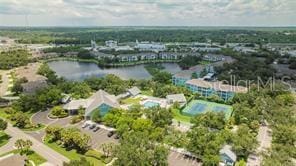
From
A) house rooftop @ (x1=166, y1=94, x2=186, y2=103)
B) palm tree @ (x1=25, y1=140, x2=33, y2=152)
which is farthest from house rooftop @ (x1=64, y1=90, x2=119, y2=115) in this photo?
palm tree @ (x1=25, y1=140, x2=33, y2=152)

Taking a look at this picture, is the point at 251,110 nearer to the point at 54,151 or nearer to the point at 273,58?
the point at 54,151

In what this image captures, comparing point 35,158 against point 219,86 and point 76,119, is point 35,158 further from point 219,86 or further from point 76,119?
point 219,86

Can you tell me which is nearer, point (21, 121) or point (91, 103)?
point (21, 121)

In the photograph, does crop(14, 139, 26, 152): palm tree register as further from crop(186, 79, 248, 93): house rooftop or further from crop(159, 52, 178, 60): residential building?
crop(159, 52, 178, 60): residential building

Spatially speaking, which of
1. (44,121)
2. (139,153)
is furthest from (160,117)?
(44,121)

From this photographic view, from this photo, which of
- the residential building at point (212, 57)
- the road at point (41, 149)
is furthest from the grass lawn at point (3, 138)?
the residential building at point (212, 57)

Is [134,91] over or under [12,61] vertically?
under
